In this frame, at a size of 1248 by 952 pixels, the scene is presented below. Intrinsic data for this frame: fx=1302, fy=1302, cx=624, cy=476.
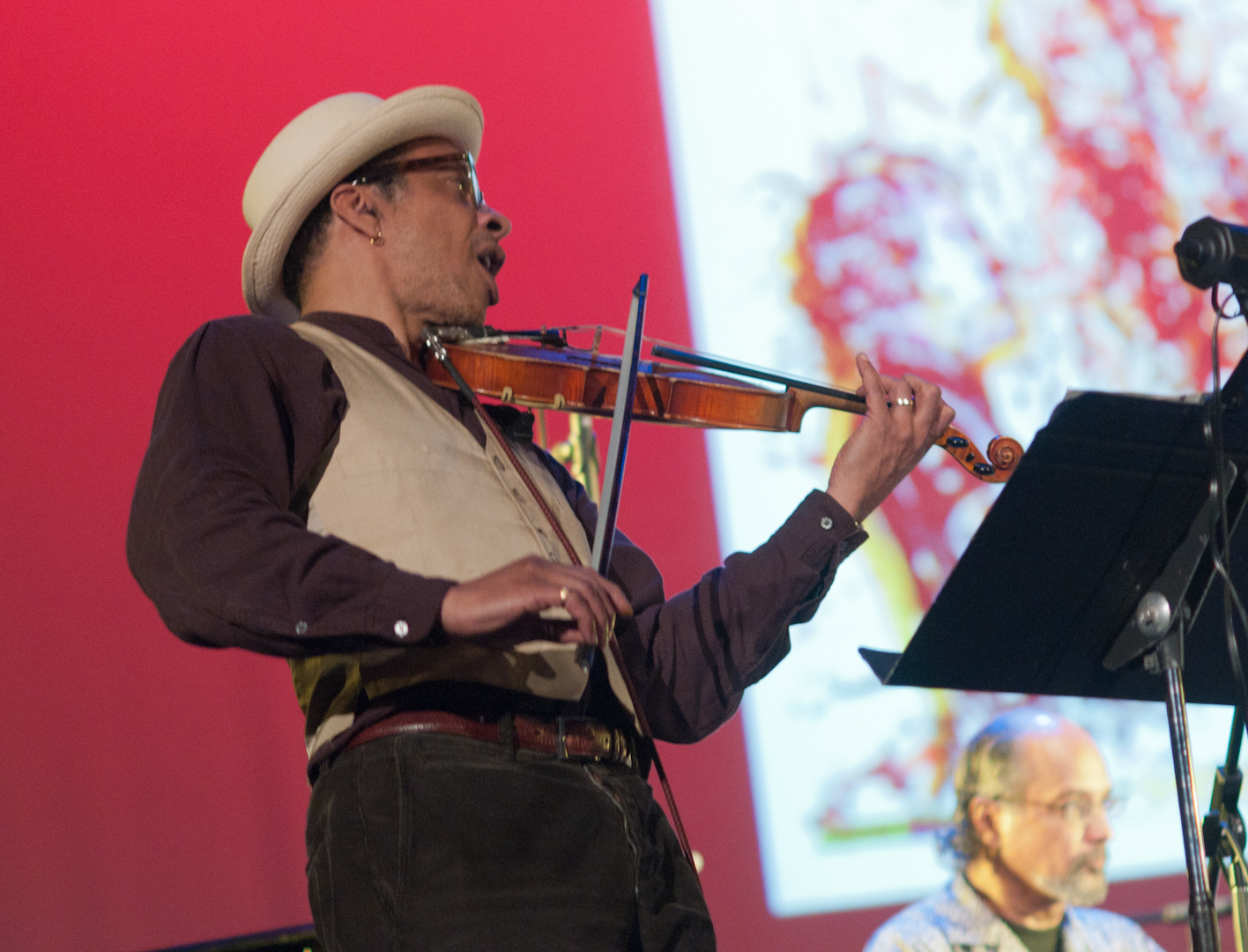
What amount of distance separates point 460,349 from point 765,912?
1.66 meters

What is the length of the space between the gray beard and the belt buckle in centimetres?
161

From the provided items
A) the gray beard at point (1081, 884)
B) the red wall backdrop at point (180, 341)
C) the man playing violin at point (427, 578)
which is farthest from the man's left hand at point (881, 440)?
the gray beard at point (1081, 884)

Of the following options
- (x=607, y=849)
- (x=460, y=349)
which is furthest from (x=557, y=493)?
(x=607, y=849)

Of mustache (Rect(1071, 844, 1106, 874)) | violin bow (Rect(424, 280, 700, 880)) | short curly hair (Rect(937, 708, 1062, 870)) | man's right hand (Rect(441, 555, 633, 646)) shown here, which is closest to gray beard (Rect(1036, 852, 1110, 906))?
mustache (Rect(1071, 844, 1106, 874))

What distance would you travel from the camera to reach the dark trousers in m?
1.24

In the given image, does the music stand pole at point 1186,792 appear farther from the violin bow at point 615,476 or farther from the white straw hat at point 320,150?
the white straw hat at point 320,150

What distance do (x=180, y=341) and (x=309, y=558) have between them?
5.20 feet

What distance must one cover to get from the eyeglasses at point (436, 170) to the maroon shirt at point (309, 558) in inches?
9.4

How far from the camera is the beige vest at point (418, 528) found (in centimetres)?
135

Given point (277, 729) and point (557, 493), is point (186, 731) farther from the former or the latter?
point (557, 493)

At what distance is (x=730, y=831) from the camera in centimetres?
281

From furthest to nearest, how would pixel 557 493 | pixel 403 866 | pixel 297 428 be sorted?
pixel 557 493 → pixel 297 428 → pixel 403 866

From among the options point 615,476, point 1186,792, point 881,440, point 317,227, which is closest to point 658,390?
point 881,440

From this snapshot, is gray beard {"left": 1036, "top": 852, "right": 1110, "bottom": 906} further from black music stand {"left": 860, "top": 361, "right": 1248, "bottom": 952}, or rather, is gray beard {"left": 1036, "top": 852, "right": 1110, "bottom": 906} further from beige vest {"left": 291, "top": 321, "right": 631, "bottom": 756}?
beige vest {"left": 291, "top": 321, "right": 631, "bottom": 756}
